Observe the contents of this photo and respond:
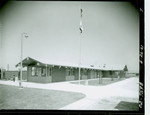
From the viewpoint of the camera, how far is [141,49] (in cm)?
487

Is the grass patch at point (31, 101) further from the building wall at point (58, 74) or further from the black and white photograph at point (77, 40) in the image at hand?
the building wall at point (58, 74)

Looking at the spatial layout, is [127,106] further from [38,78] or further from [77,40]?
[38,78]

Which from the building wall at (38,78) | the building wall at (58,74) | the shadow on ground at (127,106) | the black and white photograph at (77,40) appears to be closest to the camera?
the shadow on ground at (127,106)

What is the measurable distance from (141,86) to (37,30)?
3207mm

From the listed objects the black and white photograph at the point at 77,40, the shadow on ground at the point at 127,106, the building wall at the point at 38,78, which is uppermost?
the black and white photograph at the point at 77,40

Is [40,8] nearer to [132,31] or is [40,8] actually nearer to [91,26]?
[91,26]

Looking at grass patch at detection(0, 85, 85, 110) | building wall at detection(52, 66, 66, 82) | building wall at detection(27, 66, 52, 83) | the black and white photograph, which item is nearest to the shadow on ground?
the black and white photograph

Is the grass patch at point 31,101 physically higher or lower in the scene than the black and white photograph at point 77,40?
lower

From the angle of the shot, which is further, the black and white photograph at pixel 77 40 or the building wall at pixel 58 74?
the building wall at pixel 58 74

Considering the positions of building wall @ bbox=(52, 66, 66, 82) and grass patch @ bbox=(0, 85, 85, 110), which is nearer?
grass patch @ bbox=(0, 85, 85, 110)

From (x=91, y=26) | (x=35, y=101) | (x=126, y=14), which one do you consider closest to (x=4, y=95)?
(x=35, y=101)

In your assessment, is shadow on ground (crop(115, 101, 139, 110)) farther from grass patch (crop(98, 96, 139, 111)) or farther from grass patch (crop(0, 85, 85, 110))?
grass patch (crop(0, 85, 85, 110))

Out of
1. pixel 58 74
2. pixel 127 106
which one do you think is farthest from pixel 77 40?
pixel 58 74

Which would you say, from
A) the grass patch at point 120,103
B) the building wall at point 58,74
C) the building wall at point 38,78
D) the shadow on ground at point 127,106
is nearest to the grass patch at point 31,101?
the grass patch at point 120,103
